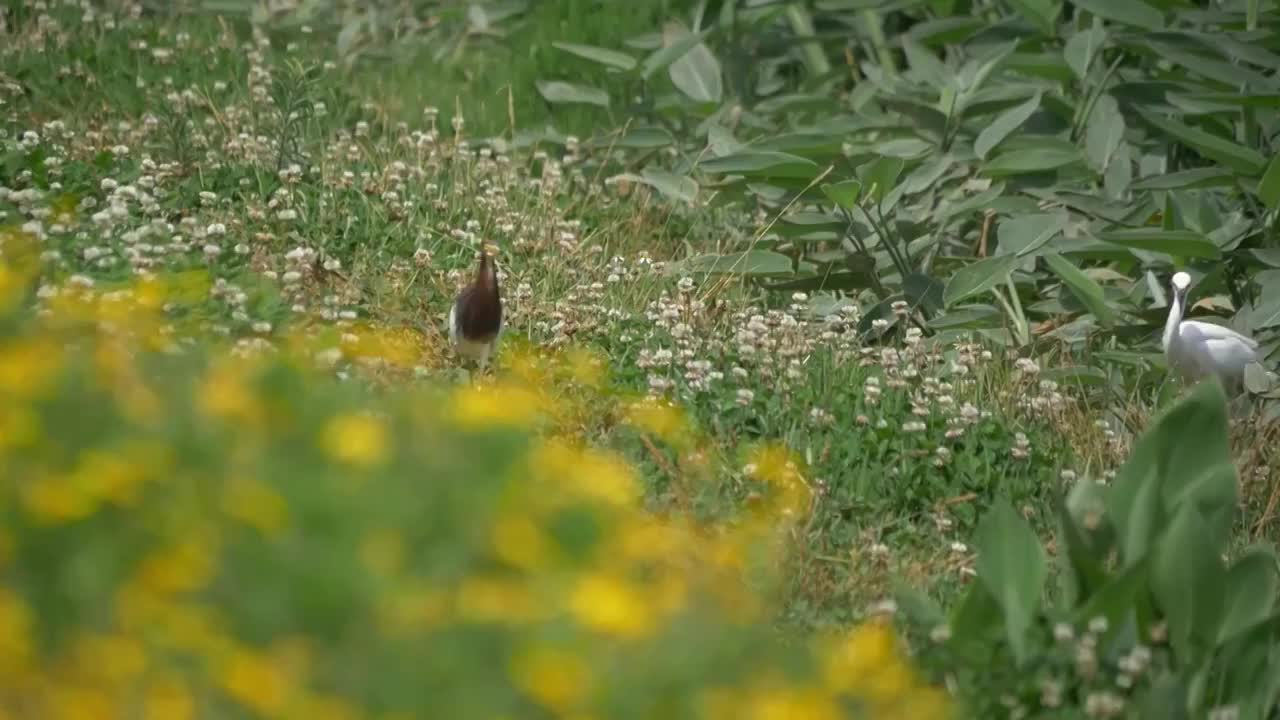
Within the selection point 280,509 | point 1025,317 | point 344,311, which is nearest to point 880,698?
point 280,509

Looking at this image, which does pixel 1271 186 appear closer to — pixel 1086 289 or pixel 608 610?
pixel 1086 289

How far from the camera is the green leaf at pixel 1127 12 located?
19.5 feet

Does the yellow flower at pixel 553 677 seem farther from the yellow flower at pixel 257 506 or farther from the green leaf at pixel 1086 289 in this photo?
the green leaf at pixel 1086 289

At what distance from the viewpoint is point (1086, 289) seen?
510 centimetres

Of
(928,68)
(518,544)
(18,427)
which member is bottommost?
(928,68)

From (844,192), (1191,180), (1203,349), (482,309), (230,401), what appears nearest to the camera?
(230,401)

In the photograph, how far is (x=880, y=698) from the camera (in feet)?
8.25

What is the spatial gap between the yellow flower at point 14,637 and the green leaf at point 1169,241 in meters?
3.72

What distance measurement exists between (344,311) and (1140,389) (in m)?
2.21

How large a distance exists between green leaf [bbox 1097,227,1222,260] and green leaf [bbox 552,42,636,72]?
85.9 inches

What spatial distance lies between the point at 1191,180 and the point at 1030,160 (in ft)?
1.61

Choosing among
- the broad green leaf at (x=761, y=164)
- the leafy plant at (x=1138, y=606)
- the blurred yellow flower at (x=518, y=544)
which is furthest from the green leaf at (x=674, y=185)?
the blurred yellow flower at (x=518, y=544)

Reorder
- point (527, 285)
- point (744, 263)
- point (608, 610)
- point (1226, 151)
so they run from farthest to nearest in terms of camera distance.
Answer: point (1226, 151) → point (744, 263) → point (527, 285) → point (608, 610)

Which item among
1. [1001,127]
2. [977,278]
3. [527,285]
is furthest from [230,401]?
[1001,127]
